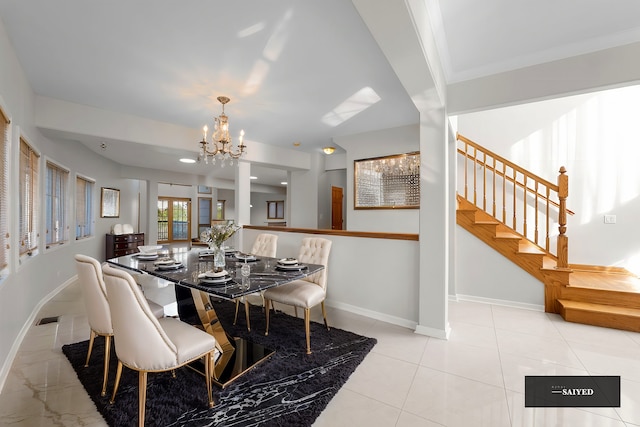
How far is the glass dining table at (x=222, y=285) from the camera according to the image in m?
2.03

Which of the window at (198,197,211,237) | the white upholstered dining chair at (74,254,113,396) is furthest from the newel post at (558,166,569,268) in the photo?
the window at (198,197,211,237)

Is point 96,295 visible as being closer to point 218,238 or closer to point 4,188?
point 218,238

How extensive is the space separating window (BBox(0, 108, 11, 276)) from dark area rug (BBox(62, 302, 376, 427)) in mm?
950

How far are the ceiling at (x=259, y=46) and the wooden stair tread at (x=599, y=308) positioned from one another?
8.50ft

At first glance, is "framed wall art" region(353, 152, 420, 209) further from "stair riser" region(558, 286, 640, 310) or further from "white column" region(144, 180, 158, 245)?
"white column" region(144, 180, 158, 245)

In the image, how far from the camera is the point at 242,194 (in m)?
5.07

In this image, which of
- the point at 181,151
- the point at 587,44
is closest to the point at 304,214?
the point at 181,151

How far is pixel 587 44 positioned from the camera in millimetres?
2205

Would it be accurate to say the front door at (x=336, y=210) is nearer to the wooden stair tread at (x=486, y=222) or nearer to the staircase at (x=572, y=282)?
the staircase at (x=572, y=282)

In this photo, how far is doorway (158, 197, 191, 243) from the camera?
1080cm

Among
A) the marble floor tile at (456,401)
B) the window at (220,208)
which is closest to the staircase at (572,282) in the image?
the marble floor tile at (456,401)

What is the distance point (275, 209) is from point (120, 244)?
7.66 metres

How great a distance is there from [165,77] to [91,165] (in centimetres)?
415

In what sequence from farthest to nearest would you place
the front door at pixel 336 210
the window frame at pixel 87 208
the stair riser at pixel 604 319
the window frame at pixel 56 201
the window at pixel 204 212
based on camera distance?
the window at pixel 204 212
the front door at pixel 336 210
the window frame at pixel 87 208
the window frame at pixel 56 201
the stair riser at pixel 604 319
